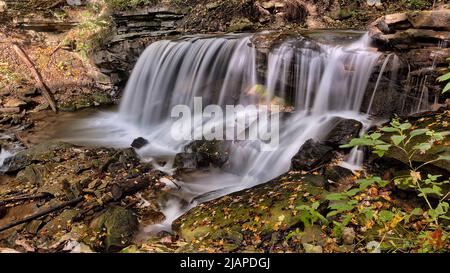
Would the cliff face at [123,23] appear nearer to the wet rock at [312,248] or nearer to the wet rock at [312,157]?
the wet rock at [312,157]

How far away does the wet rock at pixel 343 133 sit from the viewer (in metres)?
6.02

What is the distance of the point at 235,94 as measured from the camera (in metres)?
9.23

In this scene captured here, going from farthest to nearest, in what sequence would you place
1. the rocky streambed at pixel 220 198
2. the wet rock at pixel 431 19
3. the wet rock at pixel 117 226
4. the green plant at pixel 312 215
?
the wet rock at pixel 431 19, the wet rock at pixel 117 226, the rocky streambed at pixel 220 198, the green plant at pixel 312 215

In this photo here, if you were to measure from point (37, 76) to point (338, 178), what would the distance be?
11.3 metres

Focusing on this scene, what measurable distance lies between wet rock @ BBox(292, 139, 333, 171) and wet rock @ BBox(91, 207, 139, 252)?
2824 mm

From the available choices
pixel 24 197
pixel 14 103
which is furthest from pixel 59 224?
pixel 14 103

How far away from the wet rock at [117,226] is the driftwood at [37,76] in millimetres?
7532

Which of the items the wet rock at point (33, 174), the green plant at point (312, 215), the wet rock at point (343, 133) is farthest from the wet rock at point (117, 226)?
the wet rock at point (343, 133)

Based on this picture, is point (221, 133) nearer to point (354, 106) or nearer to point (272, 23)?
point (354, 106)

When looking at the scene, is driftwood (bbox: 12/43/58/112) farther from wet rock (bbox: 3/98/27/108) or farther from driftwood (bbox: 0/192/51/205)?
driftwood (bbox: 0/192/51/205)
